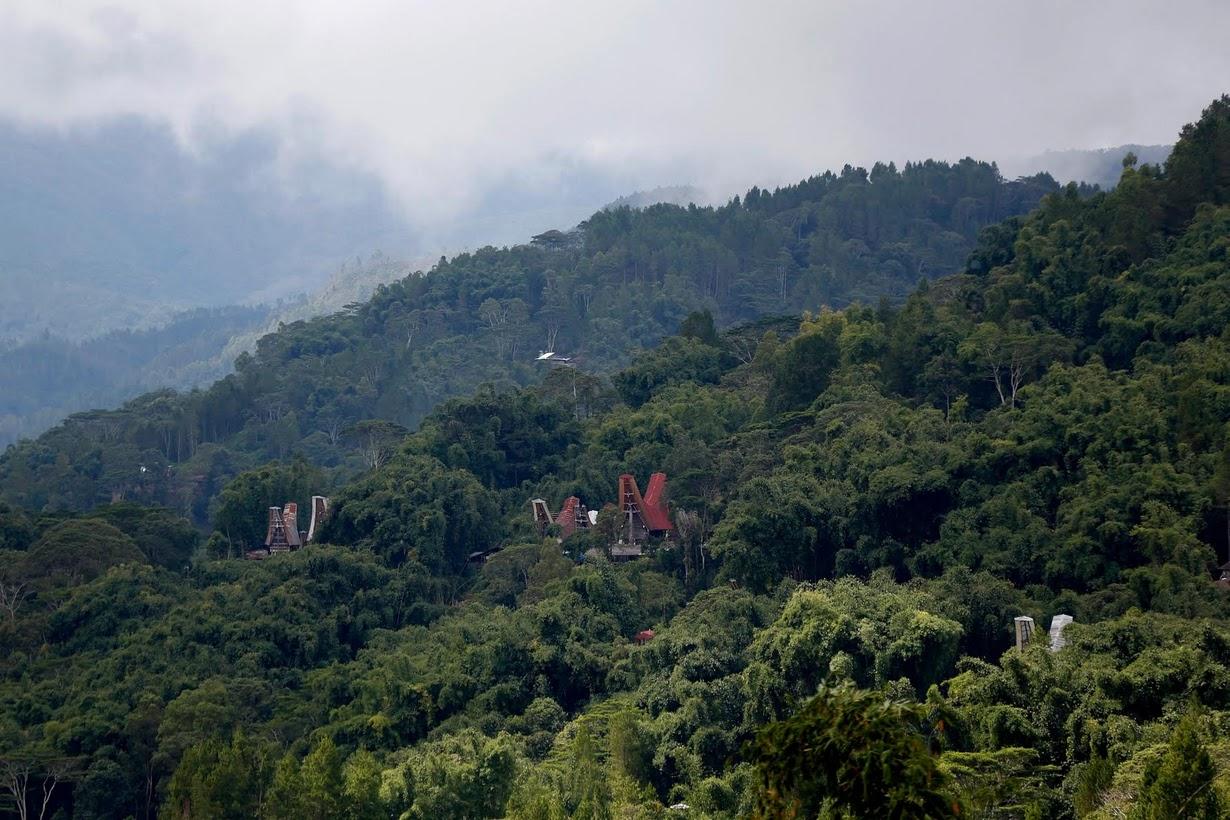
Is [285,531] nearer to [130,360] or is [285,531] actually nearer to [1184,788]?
[1184,788]

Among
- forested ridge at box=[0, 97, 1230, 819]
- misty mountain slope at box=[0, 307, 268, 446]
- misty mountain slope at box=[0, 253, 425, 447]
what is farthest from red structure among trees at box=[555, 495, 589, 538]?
misty mountain slope at box=[0, 307, 268, 446]

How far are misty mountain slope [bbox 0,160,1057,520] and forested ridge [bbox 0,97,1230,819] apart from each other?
12.7 meters

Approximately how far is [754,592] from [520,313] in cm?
4083

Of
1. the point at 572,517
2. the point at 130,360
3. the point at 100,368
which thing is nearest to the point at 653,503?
the point at 572,517

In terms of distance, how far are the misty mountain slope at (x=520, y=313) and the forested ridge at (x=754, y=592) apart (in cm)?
1271

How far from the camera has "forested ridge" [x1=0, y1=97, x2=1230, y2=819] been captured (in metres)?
18.1

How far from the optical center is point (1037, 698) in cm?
1862

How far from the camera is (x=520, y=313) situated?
68.2 meters

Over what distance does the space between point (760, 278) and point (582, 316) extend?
883cm

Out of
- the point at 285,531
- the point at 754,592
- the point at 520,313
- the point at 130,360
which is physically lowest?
the point at 754,592

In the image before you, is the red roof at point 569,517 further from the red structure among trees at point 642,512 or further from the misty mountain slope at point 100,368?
the misty mountain slope at point 100,368

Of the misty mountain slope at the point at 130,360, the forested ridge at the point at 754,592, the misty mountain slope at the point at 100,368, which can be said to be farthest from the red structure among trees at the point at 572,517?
the misty mountain slope at the point at 100,368

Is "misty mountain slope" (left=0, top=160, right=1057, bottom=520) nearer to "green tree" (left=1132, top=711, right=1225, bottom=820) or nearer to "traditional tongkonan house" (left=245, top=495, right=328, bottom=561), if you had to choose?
"traditional tongkonan house" (left=245, top=495, right=328, bottom=561)

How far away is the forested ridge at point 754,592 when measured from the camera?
1812 cm
